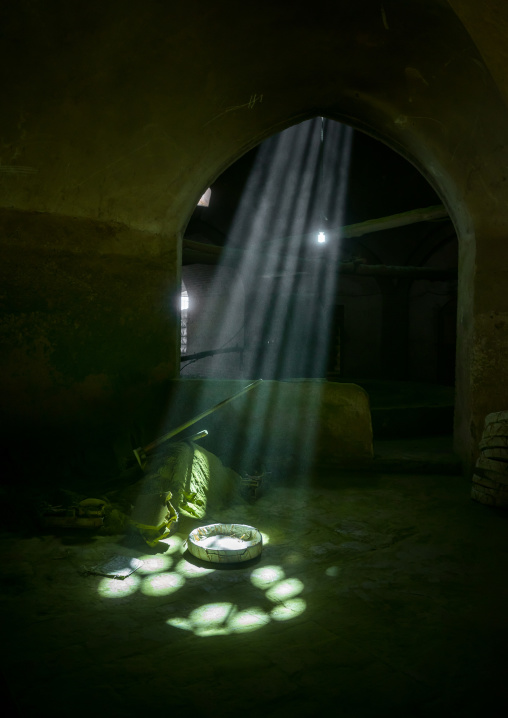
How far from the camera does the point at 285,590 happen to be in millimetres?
2939

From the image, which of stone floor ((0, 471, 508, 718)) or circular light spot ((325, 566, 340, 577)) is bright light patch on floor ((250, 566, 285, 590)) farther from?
circular light spot ((325, 566, 340, 577))

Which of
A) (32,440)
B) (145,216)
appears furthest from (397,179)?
(32,440)

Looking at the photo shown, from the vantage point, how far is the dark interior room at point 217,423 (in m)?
2.25

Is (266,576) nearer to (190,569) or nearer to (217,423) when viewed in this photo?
(190,569)

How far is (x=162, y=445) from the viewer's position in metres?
4.77

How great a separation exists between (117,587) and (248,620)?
2.75 feet

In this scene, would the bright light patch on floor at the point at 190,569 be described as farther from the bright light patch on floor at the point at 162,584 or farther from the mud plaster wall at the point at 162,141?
the mud plaster wall at the point at 162,141

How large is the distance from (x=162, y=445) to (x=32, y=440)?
1510 mm

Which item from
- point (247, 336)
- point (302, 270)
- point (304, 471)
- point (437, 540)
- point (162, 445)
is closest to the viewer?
point (437, 540)

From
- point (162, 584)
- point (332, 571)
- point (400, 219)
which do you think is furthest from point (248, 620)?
point (400, 219)

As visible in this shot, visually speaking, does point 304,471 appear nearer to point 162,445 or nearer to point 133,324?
point 162,445

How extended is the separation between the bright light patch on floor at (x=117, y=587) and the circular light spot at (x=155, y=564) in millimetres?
125

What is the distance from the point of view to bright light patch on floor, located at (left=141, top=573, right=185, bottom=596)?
115 inches

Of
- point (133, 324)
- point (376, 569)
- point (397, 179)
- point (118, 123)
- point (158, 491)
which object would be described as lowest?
point (376, 569)
